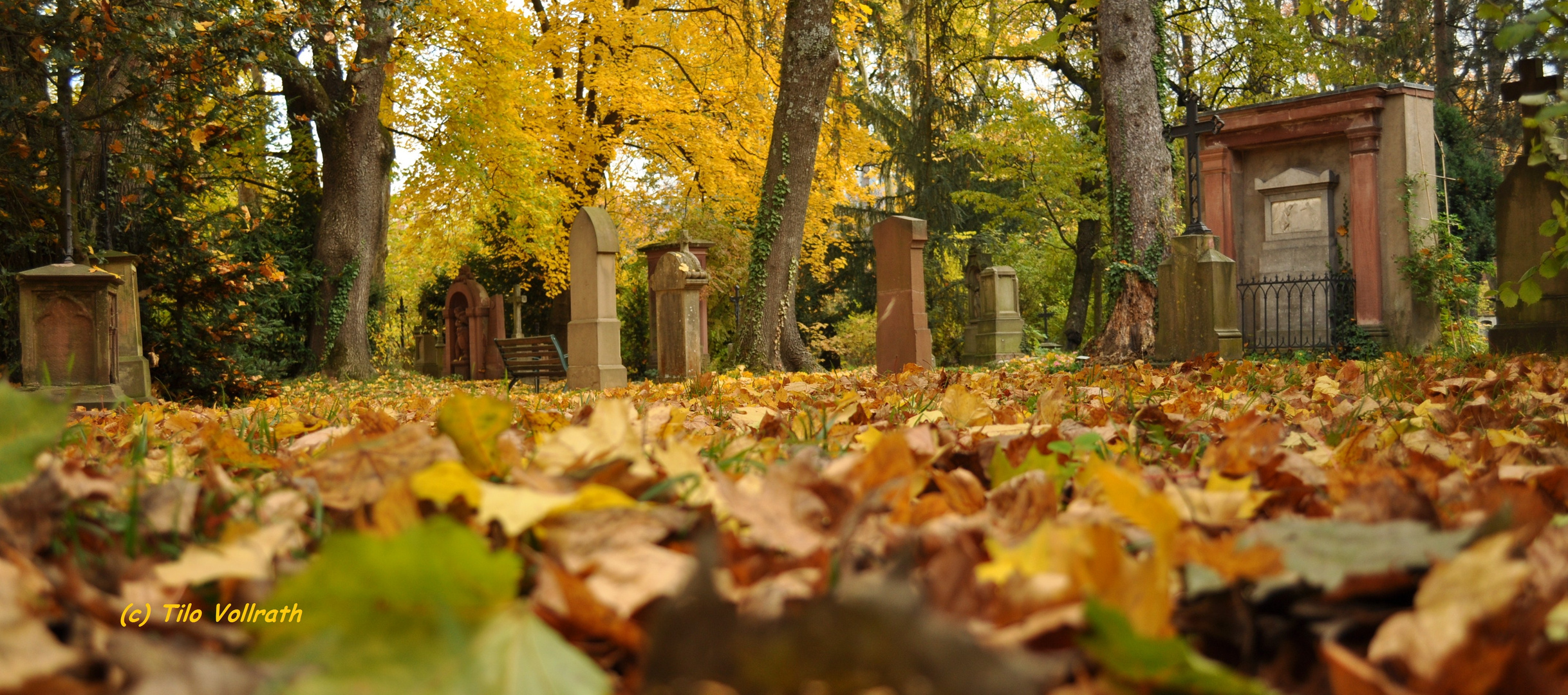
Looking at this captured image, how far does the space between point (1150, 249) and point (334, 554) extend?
11595 mm

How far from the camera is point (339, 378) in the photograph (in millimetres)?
17312

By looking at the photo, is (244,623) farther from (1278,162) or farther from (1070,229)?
(1070,229)

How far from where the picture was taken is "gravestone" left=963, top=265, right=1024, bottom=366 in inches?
790

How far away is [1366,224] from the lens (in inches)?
534

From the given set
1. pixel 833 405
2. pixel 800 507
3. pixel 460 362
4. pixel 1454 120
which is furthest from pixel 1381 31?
pixel 800 507

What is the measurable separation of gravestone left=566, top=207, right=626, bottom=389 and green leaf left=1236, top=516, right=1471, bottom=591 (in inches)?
408

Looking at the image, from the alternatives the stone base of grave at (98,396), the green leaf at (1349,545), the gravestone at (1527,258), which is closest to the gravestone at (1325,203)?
the gravestone at (1527,258)

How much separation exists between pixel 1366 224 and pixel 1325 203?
74 cm

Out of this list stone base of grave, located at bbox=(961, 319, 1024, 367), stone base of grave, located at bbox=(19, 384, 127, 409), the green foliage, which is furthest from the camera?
stone base of grave, located at bbox=(961, 319, 1024, 367)

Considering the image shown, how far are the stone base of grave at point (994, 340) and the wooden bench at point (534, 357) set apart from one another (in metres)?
9.54

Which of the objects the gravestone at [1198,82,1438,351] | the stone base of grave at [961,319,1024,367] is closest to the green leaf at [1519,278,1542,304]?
the gravestone at [1198,82,1438,351]

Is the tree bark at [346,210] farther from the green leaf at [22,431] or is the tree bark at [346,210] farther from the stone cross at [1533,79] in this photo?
the green leaf at [22,431]

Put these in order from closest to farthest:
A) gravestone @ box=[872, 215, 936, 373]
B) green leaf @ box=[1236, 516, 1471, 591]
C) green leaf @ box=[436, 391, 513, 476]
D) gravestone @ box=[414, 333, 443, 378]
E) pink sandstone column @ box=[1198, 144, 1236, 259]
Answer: green leaf @ box=[1236, 516, 1471, 591], green leaf @ box=[436, 391, 513, 476], gravestone @ box=[872, 215, 936, 373], pink sandstone column @ box=[1198, 144, 1236, 259], gravestone @ box=[414, 333, 443, 378]

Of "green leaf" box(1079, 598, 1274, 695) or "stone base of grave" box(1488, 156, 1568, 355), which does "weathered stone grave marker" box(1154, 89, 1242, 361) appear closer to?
"stone base of grave" box(1488, 156, 1568, 355)
